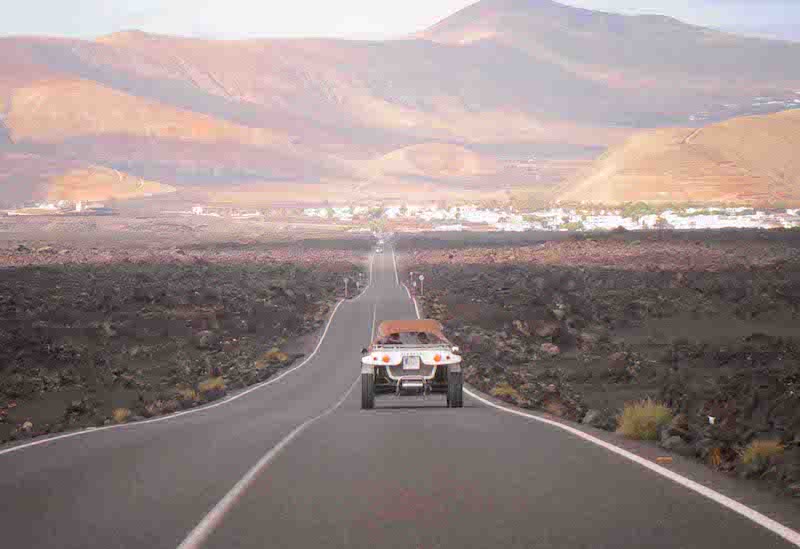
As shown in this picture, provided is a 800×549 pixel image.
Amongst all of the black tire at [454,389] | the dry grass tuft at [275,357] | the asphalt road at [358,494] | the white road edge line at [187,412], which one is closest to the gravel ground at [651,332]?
the asphalt road at [358,494]

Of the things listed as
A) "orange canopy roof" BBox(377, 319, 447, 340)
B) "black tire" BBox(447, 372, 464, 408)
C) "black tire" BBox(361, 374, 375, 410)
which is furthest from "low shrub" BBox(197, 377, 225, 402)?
"black tire" BBox(447, 372, 464, 408)

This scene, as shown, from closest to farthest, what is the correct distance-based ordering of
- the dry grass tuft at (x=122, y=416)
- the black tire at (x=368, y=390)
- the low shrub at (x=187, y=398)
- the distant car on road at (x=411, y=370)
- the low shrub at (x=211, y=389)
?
1. the distant car on road at (x=411, y=370)
2. the black tire at (x=368, y=390)
3. the dry grass tuft at (x=122, y=416)
4. the low shrub at (x=187, y=398)
5. the low shrub at (x=211, y=389)

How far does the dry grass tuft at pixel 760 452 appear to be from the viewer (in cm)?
1120

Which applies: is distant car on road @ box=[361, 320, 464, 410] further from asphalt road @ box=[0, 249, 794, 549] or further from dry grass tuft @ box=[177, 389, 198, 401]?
dry grass tuft @ box=[177, 389, 198, 401]

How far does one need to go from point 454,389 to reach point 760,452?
10525 millimetres

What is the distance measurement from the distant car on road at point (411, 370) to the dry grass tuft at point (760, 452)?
9.92 m

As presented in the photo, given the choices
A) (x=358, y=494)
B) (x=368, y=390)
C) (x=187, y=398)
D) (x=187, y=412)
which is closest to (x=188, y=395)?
(x=187, y=398)

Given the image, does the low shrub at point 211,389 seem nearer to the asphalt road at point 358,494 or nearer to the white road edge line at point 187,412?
the white road edge line at point 187,412

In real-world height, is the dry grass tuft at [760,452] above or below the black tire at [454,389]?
above

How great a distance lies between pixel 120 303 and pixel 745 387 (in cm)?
4571

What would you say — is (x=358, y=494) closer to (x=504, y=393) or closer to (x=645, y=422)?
(x=645, y=422)

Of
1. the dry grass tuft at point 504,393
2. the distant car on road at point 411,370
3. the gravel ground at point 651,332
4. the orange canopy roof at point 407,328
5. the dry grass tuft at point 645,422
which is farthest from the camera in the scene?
the dry grass tuft at point 504,393

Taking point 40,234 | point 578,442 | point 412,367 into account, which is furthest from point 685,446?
point 40,234

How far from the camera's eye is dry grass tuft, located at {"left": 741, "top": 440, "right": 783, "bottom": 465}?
1120 centimetres
